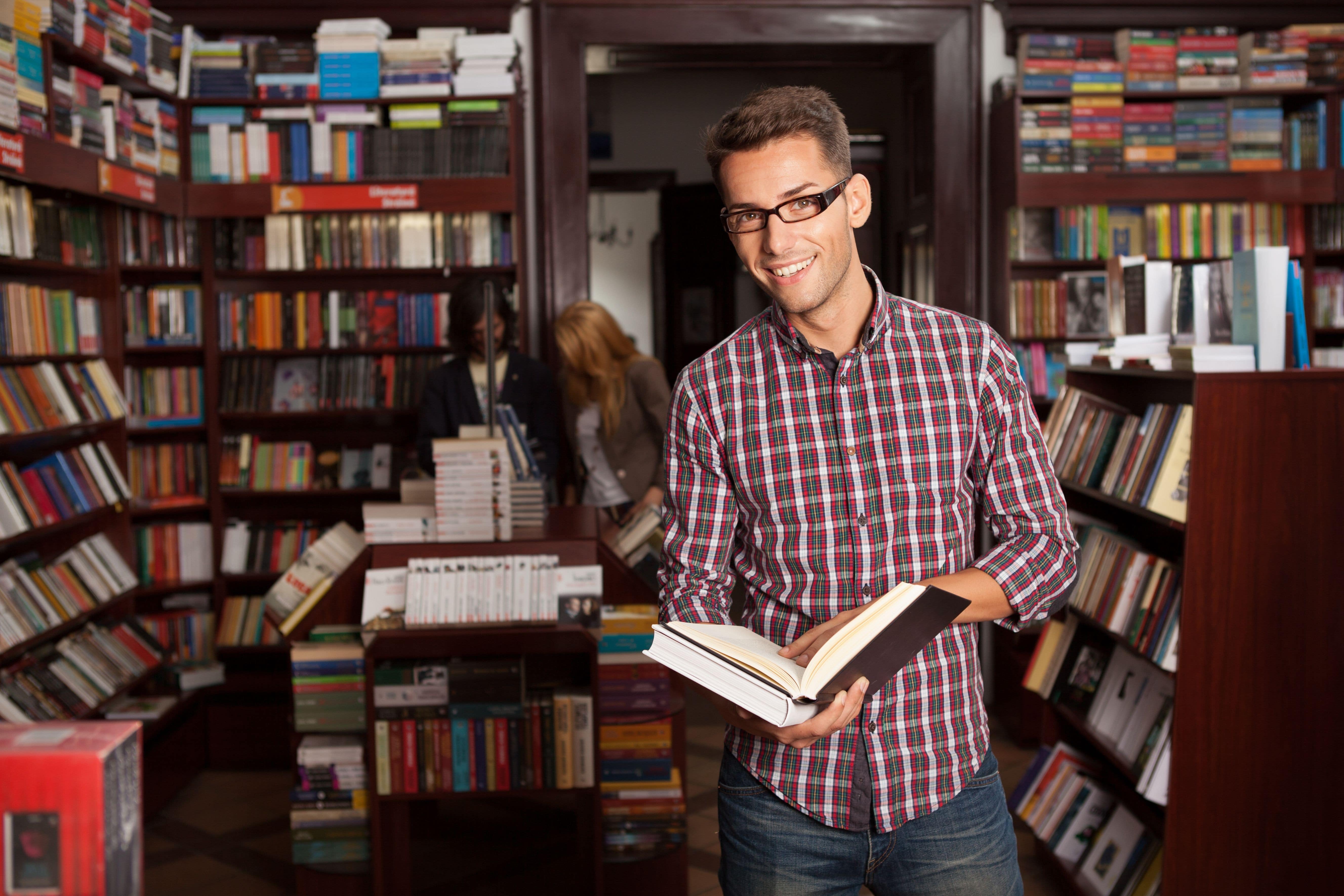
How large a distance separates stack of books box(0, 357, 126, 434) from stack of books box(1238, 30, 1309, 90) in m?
4.76

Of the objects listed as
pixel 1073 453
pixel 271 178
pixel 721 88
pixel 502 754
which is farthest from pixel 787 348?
pixel 721 88

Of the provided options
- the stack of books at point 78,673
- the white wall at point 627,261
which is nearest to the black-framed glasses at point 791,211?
the stack of books at point 78,673

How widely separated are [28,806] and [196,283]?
4245mm

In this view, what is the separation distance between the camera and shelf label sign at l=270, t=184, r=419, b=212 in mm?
4535

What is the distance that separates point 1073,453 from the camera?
3207mm

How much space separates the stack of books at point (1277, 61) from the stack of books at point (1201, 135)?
16 cm

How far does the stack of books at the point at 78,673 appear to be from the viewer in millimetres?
3455

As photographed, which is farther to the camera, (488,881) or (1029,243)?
(1029,243)

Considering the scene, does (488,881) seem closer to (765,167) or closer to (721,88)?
(765,167)

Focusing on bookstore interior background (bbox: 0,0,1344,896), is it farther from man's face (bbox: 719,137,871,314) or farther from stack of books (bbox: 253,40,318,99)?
man's face (bbox: 719,137,871,314)

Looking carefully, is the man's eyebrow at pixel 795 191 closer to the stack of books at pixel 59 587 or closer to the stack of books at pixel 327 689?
the stack of books at pixel 327 689

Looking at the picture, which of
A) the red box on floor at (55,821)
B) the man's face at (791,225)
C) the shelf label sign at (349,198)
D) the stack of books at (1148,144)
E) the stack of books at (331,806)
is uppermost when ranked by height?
the stack of books at (1148,144)

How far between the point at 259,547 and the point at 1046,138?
3.78 m

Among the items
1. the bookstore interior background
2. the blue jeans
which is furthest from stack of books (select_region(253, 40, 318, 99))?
the blue jeans
